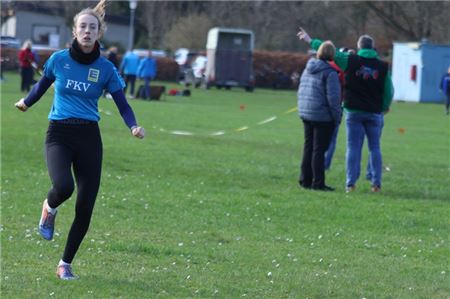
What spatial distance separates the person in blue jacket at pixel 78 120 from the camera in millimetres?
8148

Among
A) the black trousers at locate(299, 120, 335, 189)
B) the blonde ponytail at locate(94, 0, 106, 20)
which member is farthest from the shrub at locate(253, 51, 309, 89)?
the blonde ponytail at locate(94, 0, 106, 20)

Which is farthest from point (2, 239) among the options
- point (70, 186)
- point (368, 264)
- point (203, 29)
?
point (203, 29)

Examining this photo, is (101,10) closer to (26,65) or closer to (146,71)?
(26,65)

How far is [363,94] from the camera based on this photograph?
47.9ft

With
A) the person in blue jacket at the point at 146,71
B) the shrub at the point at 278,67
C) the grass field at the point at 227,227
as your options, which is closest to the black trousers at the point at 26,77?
the person in blue jacket at the point at 146,71

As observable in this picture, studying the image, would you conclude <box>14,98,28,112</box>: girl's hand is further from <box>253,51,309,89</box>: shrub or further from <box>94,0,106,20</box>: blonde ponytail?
<box>253,51,309,89</box>: shrub

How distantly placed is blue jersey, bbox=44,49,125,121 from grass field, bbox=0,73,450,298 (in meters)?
1.32

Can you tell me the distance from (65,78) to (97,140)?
0.55 m

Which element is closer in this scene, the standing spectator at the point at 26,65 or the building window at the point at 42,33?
the standing spectator at the point at 26,65

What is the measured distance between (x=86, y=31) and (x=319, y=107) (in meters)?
7.06

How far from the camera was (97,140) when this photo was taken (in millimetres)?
8312

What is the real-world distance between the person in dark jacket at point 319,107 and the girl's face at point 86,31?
6.66 m

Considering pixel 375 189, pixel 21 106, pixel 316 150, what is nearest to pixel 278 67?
pixel 375 189

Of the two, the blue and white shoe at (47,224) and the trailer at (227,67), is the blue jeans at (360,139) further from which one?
the trailer at (227,67)
